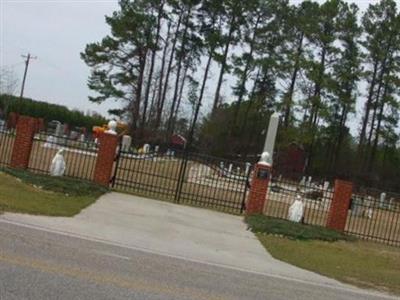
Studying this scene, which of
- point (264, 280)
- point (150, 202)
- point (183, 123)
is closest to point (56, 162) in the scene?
point (150, 202)

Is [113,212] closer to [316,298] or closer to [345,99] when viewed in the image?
[316,298]

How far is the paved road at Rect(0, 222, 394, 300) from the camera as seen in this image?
758 centimetres

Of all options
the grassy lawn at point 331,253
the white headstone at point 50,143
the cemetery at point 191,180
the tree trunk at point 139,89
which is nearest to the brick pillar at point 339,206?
the cemetery at point 191,180

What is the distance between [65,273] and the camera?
834 centimetres

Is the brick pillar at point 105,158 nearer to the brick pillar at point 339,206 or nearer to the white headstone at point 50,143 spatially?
the white headstone at point 50,143

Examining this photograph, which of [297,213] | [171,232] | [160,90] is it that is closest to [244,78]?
[160,90]

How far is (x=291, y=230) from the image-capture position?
60.9 ft

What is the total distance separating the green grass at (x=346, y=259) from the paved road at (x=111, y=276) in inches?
60.6

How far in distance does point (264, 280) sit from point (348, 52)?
6181 cm

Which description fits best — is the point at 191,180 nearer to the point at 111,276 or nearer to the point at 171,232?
the point at 171,232

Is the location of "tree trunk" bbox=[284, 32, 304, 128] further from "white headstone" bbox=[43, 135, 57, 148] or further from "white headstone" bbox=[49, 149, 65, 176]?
"white headstone" bbox=[49, 149, 65, 176]

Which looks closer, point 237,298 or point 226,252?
point 237,298

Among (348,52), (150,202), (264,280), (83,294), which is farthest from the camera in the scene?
(348,52)

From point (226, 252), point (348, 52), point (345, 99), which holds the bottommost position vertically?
point (226, 252)
